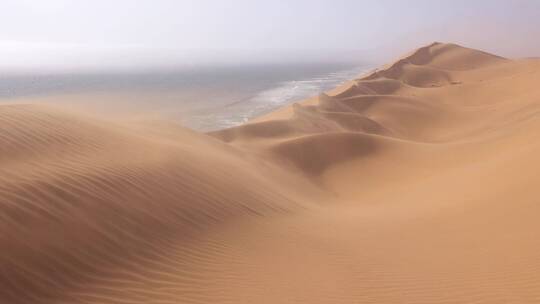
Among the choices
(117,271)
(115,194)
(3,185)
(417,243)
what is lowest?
(417,243)

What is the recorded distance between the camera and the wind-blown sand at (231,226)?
15.6 feet

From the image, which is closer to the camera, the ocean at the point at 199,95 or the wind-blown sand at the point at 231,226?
the wind-blown sand at the point at 231,226

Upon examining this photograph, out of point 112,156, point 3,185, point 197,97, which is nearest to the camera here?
point 3,185

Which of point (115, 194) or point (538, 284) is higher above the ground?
point (115, 194)

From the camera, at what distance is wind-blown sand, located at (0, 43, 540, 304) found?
15.6 feet

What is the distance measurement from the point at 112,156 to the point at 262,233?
2.87 metres

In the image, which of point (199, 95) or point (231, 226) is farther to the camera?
point (199, 95)

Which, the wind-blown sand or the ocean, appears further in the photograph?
the ocean

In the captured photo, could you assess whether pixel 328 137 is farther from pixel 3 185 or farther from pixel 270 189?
pixel 3 185

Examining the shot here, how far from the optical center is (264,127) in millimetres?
17828

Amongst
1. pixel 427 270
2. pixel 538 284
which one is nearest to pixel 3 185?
pixel 427 270

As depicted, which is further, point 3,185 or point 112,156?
point 112,156

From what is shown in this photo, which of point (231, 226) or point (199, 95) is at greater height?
point (199, 95)

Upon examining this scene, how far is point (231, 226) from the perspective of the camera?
6.70 m
